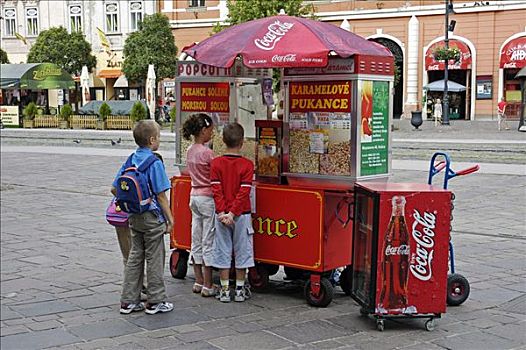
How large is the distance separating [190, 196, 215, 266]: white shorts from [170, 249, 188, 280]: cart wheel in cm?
58

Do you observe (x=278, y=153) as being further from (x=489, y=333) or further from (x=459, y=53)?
(x=459, y=53)

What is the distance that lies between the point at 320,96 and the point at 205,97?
1184mm

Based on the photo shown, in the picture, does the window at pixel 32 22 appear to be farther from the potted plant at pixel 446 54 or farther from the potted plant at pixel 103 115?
the potted plant at pixel 446 54

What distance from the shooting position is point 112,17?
4438cm

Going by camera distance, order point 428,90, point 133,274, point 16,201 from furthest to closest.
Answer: point 428,90 → point 16,201 → point 133,274

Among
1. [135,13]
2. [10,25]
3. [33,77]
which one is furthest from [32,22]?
[33,77]

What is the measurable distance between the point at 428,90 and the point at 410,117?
4.02 m

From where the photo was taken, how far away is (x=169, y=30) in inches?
1633

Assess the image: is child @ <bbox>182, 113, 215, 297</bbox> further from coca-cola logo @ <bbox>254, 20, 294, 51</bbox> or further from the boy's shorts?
coca-cola logo @ <bbox>254, 20, 294, 51</bbox>

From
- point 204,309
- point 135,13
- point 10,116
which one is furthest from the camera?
point 135,13

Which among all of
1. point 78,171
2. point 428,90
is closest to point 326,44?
point 78,171

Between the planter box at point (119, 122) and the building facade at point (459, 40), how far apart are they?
11.4 meters

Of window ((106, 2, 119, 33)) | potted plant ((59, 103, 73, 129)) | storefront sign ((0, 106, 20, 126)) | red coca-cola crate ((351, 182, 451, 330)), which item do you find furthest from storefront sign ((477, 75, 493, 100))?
window ((106, 2, 119, 33))

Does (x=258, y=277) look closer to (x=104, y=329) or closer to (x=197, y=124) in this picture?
(x=197, y=124)
